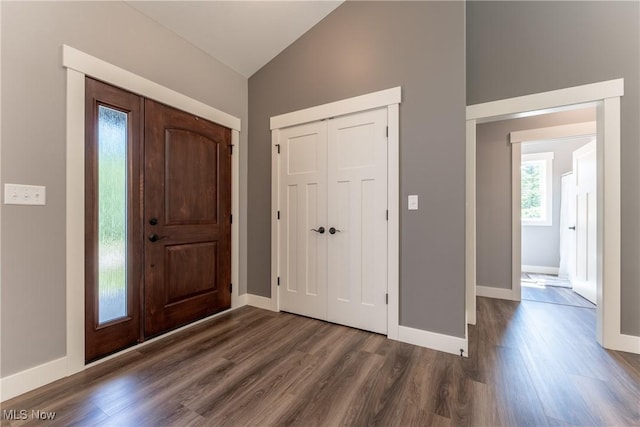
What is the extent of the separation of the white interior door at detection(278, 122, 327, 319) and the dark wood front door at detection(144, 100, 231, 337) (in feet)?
2.11

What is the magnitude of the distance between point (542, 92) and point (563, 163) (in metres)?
3.78

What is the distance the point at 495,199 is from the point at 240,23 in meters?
3.75

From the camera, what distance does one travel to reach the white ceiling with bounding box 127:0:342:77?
2.35 m

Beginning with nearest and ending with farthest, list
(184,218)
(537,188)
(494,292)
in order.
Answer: (184,218) → (494,292) → (537,188)

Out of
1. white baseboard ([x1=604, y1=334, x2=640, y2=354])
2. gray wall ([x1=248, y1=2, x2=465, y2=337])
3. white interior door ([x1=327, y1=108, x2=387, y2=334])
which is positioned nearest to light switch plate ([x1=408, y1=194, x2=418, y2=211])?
gray wall ([x1=248, y1=2, x2=465, y2=337])

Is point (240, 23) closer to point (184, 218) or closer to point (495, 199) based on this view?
point (184, 218)

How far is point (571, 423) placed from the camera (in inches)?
55.1

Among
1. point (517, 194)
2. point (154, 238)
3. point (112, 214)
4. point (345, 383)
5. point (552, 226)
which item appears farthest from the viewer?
point (552, 226)

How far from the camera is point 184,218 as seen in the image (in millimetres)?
2578

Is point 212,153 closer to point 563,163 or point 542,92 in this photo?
point 542,92

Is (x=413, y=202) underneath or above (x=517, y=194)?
underneath

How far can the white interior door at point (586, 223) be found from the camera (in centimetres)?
324

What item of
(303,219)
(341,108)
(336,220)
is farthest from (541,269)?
(341,108)

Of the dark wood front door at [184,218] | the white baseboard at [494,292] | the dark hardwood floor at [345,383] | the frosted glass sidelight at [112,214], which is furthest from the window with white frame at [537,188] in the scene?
the frosted glass sidelight at [112,214]
